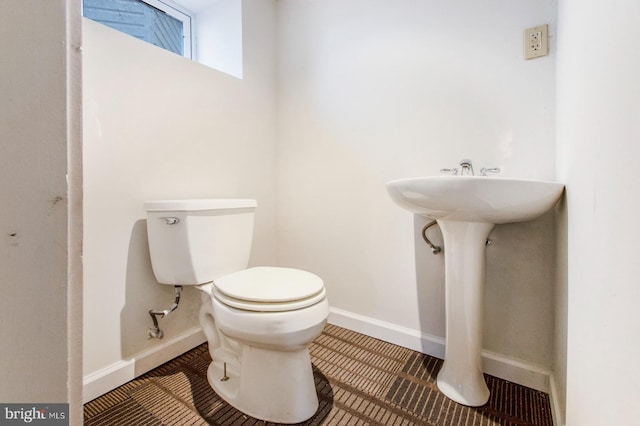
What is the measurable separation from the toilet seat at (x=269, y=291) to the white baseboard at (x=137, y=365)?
0.50 metres

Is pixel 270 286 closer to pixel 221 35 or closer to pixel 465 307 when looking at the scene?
pixel 465 307

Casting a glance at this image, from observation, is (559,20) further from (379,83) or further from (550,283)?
(550,283)

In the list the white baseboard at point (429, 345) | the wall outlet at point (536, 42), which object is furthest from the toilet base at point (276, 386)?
the wall outlet at point (536, 42)

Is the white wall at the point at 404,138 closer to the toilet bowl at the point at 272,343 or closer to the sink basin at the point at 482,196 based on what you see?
the sink basin at the point at 482,196

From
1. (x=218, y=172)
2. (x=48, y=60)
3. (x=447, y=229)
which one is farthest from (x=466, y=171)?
(x=48, y=60)

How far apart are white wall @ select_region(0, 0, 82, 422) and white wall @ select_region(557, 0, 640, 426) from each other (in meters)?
0.64

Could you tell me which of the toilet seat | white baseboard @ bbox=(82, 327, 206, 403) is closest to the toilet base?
the toilet seat

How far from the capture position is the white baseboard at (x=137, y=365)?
108 cm

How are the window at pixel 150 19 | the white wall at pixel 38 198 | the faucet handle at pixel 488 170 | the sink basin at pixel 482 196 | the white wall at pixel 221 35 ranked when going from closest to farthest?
1. the white wall at pixel 38 198
2. the sink basin at pixel 482 196
3. the faucet handle at pixel 488 170
4. the window at pixel 150 19
5. the white wall at pixel 221 35

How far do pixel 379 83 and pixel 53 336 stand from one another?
151 centimetres

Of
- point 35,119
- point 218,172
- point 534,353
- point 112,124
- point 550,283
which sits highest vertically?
point 112,124

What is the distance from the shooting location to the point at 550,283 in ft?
3.63

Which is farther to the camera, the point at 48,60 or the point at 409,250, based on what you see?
the point at 409,250

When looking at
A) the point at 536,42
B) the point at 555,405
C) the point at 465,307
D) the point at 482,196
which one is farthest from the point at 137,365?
the point at 536,42
